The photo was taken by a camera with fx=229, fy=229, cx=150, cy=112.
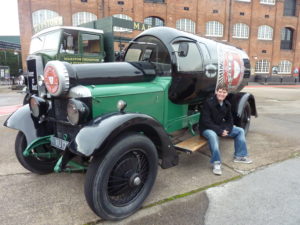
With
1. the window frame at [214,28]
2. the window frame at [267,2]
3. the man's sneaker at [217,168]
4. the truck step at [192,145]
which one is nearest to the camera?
the truck step at [192,145]

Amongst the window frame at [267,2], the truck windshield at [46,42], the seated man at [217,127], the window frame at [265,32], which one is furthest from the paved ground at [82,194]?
the window frame at [267,2]

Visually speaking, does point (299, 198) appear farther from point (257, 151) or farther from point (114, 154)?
point (114, 154)

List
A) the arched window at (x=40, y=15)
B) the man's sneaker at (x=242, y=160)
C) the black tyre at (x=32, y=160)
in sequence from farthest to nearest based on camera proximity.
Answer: the arched window at (x=40, y=15) < the man's sneaker at (x=242, y=160) < the black tyre at (x=32, y=160)

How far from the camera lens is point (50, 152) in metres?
3.21

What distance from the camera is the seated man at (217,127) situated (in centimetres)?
350

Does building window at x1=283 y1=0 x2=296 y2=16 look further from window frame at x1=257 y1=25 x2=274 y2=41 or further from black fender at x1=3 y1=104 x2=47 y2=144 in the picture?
black fender at x1=3 y1=104 x2=47 y2=144

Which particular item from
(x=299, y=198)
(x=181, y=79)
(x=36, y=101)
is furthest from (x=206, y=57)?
(x=36, y=101)

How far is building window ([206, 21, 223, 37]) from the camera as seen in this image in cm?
2670

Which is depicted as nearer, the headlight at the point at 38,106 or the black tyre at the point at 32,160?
the headlight at the point at 38,106

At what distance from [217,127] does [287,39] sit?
33510 millimetres

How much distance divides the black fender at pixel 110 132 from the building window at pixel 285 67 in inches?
1284

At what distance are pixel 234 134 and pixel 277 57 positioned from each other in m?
30.7

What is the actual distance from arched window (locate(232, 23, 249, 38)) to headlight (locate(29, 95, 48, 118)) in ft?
94.0

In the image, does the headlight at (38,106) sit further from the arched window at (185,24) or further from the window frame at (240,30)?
the window frame at (240,30)
